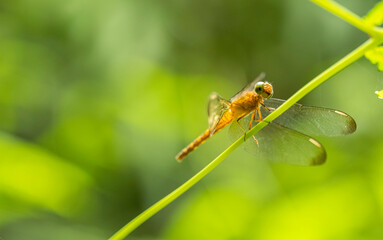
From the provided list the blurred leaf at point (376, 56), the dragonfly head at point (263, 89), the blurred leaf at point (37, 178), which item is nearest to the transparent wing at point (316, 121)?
the dragonfly head at point (263, 89)

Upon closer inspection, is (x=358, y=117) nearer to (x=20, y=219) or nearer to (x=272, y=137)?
(x=272, y=137)

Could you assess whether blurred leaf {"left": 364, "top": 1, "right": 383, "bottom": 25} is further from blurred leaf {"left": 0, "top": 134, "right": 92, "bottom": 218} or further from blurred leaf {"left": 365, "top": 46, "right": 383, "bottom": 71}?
blurred leaf {"left": 0, "top": 134, "right": 92, "bottom": 218}

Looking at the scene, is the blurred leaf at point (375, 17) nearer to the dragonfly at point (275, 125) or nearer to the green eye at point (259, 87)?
the dragonfly at point (275, 125)

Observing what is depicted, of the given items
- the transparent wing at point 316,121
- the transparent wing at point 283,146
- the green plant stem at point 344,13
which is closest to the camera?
the green plant stem at point 344,13

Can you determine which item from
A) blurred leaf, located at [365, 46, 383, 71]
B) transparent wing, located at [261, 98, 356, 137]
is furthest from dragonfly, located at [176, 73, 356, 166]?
blurred leaf, located at [365, 46, 383, 71]

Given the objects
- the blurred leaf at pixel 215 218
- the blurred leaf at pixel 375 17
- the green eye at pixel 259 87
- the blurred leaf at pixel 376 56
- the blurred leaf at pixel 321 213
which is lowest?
the blurred leaf at pixel 321 213
